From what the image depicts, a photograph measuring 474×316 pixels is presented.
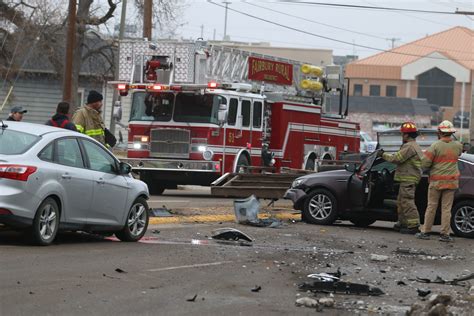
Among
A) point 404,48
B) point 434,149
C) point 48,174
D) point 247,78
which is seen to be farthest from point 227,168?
point 404,48

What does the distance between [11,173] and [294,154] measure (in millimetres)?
16679

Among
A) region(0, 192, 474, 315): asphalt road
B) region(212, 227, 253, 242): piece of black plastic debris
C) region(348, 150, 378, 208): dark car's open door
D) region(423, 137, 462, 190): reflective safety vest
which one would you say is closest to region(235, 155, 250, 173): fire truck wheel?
region(348, 150, 378, 208): dark car's open door

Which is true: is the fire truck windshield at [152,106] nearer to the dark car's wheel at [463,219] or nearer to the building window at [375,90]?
the dark car's wheel at [463,219]

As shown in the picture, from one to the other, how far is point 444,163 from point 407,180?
0.82m

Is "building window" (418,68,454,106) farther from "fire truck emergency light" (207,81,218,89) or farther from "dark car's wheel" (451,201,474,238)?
"dark car's wheel" (451,201,474,238)

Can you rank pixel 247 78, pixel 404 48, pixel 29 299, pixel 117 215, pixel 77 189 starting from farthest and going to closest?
pixel 404 48
pixel 247 78
pixel 117 215
pixel 77 189
pixel 29 299

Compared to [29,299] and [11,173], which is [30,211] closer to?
[11,173]

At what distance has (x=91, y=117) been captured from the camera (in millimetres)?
15969

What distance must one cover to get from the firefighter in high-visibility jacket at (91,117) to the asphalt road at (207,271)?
76.7 inches

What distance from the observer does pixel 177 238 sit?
14102mm

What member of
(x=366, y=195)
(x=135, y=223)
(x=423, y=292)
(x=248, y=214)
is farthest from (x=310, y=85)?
(x=423, y=292)

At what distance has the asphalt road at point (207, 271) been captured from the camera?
8492 mm

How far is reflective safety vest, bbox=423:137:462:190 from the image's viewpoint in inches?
625

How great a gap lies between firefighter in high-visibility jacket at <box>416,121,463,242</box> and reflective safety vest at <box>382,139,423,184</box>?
16.8 inches
